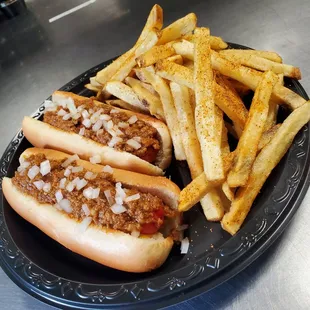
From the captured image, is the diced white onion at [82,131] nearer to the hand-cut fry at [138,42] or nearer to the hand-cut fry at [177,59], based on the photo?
the hand-cut fry at [138,42]

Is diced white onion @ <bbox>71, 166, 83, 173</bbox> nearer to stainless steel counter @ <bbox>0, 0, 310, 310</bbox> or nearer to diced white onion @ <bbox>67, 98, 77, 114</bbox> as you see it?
diced white onion @ <bbox>67, 98, 77, 114</bbox>

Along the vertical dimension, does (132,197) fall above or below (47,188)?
below

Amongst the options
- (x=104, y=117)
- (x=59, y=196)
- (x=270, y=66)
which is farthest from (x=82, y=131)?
(x=270, y=66)

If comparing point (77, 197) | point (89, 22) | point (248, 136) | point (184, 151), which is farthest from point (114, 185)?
point (89, 22)

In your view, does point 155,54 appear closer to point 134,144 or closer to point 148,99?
point 148,99

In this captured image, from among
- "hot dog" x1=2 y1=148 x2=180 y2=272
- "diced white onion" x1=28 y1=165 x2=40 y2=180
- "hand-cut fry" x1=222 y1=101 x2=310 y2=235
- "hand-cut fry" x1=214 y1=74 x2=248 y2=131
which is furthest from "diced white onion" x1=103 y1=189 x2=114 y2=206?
"hand-cut fry" x1=214 y1=74 x2=248 y2=131

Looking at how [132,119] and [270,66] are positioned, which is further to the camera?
[132,119]
